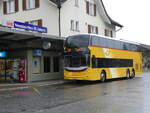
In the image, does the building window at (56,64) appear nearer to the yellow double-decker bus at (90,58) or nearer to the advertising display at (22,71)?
the advertising display at (22,71)

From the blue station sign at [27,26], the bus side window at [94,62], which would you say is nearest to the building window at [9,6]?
the blue station sign at [27,26]

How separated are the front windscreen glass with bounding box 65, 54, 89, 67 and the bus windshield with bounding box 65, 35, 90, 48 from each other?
86 centimetres

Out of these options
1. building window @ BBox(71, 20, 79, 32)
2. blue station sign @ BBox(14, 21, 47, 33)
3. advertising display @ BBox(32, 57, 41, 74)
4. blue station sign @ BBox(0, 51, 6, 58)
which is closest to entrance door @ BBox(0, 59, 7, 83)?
blue station sign @ BBox(0, 51, 6, 58)

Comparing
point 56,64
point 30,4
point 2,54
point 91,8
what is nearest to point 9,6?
point 30,4

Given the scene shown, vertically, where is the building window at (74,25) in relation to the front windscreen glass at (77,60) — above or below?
above

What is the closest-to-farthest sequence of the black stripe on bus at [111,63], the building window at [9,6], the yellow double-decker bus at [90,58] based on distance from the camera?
the yellow double-decker bus at [90,58]
the black stripe on bus at [111,63]
the building window at [9,6]

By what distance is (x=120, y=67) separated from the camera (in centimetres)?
2561

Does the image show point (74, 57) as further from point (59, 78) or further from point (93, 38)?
point (59, 78)

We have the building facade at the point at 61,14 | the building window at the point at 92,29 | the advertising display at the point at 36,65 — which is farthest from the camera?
the building window at the point at 92,29

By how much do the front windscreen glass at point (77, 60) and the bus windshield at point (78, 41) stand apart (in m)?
0.86

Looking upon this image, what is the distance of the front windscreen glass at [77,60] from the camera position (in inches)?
819

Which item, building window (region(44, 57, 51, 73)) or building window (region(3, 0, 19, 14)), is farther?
building window (region(3, 0, 19, 14))

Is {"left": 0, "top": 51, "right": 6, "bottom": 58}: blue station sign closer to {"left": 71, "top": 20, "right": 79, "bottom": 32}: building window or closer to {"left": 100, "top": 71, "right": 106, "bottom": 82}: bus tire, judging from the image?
{"left": 100, "top": 71, "right": 106, "bottom": 82}: bus tire

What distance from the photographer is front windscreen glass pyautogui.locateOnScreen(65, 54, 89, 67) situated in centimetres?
2081
